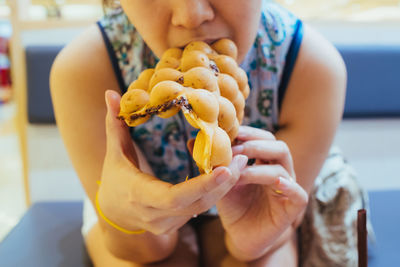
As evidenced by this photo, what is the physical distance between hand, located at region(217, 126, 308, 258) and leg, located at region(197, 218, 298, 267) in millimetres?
40

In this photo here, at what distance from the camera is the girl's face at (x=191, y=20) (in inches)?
16.6

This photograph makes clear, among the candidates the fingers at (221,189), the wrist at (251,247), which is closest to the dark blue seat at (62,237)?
the wrist at (251,247)

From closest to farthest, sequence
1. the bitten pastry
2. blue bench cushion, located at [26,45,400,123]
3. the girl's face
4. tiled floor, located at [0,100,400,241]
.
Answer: the bitten pastry → the girl's face → blue bench cushion, located at [26,45,400,123] → tiled floor, located at [0,100,400,241]

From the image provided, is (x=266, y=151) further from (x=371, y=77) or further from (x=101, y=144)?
(x=371, y=77)

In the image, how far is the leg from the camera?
2.17ft

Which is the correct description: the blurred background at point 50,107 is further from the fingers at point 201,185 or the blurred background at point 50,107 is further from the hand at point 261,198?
the fingers at point 201,185

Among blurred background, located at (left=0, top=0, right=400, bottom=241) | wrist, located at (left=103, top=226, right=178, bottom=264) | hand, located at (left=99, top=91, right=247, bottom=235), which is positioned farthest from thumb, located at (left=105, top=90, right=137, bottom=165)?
blurred background, located at (left=0, top=0, right=400, bottom=241)

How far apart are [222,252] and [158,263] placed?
0.14m

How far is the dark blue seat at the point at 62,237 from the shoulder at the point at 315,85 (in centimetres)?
36

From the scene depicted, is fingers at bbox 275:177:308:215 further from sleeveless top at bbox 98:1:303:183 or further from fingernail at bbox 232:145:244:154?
sleeveless top at bbox 98:1:303:183

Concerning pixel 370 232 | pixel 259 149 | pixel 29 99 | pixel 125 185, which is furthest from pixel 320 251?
pixel 29 99

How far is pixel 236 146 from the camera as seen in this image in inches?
18.2

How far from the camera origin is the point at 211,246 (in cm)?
75

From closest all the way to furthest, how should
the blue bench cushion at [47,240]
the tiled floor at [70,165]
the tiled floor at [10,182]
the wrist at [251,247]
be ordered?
1. the wrist at [251,247]
2. the blue bench cushion at [47,240]
3. the tiled floor at [70,165]
4. the tiled floor at [10,182]
